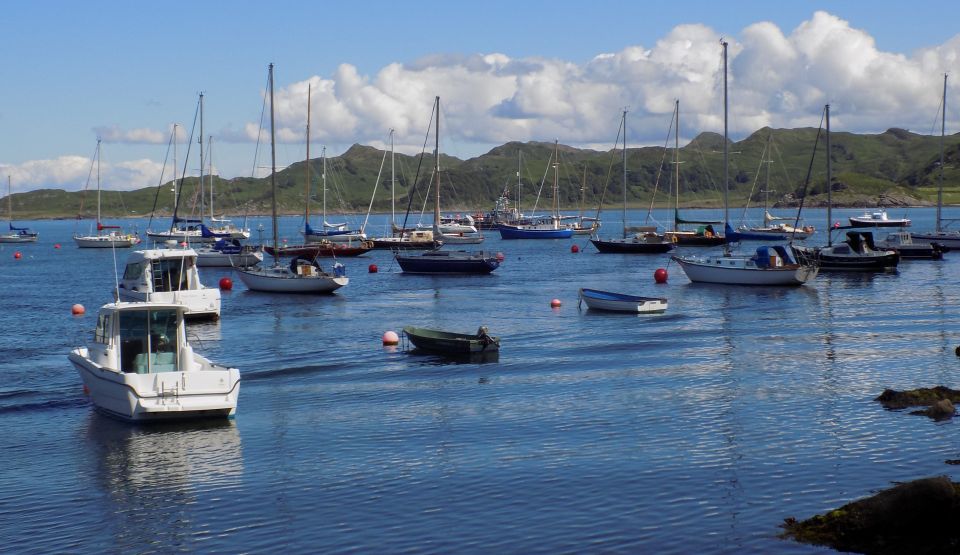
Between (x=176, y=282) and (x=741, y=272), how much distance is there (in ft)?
135

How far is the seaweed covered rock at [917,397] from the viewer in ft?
113

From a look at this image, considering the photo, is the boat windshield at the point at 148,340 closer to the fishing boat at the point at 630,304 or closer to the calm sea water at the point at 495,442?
the calm sea water at the point at 495,442

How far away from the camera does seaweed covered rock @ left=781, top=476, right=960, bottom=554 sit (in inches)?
809

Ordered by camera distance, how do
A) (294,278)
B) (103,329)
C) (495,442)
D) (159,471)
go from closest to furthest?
1. (159,471)
2. (495,442)
3. (103,329)
4. (294,278)

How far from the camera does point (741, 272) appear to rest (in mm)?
80875

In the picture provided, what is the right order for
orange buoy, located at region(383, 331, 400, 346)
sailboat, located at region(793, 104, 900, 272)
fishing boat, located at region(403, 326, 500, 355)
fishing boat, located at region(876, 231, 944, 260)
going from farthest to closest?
fishing boat, located at region(876, 231, 944, 260), sailboat, located at region(793, 104, 900, 272), orange buoy, located at region(383, 331, 400, 346), fishing boat, located at region(403, 326, 500, 355)

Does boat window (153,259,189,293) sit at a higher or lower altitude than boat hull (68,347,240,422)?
higher

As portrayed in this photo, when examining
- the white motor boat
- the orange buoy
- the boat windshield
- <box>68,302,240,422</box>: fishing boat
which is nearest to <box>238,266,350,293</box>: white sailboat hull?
the white motor boat

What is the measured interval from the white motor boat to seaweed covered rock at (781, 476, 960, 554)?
47.0 m

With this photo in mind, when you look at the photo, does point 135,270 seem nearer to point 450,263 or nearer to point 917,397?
point 450,263

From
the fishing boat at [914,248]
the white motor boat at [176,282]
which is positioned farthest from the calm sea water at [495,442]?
the fishing boat at [914,248]

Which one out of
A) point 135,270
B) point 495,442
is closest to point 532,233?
point 135,270

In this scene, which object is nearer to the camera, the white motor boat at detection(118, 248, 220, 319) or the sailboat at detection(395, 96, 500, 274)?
the white motor boat at detection(118, 248, 220, 319)

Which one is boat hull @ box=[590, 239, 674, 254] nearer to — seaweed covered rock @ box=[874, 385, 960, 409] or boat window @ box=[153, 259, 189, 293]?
boat window @ box=[153, 259, 189, 293]
